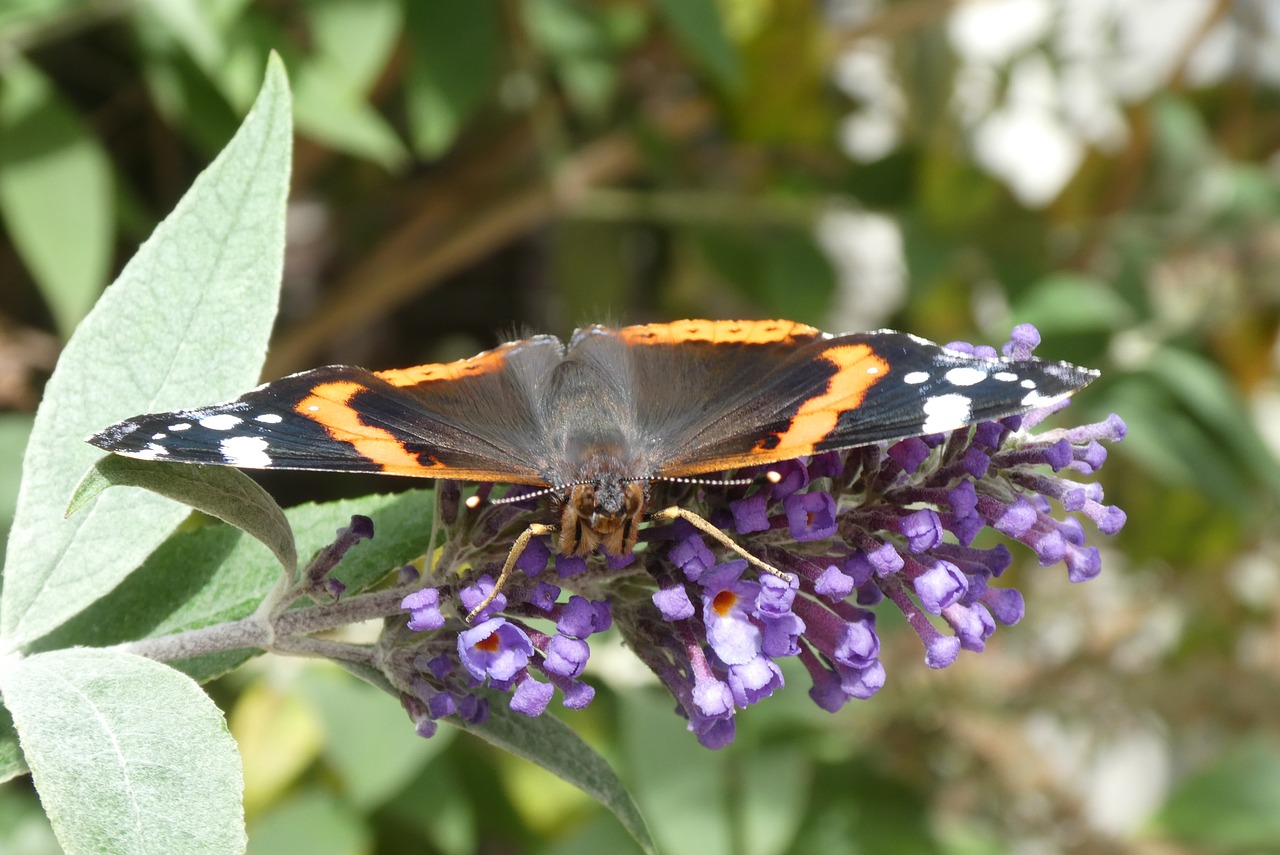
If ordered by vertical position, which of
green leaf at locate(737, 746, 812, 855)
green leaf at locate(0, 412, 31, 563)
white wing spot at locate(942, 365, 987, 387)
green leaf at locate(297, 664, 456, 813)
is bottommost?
green leaf at locate(737, 746, 812, 855)

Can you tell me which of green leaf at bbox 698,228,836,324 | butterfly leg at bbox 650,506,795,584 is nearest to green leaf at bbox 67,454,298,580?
butterfly leg at bbox 650,506,795,584

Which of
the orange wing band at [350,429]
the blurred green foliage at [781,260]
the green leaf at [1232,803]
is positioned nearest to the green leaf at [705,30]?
the blurred green foliage at [781,260]

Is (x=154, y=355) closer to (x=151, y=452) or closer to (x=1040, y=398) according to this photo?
(x=151, y=452)

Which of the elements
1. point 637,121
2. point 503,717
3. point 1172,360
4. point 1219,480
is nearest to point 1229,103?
point 1172,360

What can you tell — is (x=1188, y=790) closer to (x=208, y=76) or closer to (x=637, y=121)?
(x=637, y=121)

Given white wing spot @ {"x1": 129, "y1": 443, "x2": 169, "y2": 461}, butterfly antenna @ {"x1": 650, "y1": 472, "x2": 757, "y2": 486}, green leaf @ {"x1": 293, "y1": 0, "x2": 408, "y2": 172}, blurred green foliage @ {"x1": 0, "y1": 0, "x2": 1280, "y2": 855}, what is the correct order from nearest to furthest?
1. white wing spot @ {"x1": 129, "y1": 443, "x2": 169, "y2": 461}
2. butterfly antenna @ {"x1": 650, "y1": 472, "x2": 757, "y2": 486}
3. green leaf @ {"x1": 293, "y1": 0, "x2": 408, "y2": 172}
4. blurred green foliage @ {"x1": 0, "y1": 0, "x2": 1280, "y2": 855}

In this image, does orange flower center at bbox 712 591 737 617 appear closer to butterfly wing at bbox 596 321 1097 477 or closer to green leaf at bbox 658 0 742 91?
butterfly wing at bbox 596 321 1097 477
